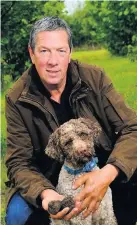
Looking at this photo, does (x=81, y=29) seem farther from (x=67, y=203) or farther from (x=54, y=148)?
(x=67, y=203)

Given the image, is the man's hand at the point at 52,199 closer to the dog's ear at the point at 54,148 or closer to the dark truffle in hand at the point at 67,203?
the dark truffle in hand at the point at 67,203

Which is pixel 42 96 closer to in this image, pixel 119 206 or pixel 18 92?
pixel 18 92

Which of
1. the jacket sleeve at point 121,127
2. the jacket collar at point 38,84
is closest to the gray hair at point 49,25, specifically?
the jacket collar at point 38,84

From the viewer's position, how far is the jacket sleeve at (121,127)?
4.66 meters

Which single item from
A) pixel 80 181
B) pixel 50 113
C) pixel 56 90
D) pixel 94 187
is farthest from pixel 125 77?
pixel 94 187

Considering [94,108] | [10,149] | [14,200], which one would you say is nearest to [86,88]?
[94,108]

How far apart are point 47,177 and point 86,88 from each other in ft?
3.01

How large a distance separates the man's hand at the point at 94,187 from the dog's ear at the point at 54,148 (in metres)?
0.51

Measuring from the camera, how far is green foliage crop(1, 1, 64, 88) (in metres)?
16.7

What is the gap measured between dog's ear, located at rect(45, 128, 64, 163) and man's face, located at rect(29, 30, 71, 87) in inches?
18.8

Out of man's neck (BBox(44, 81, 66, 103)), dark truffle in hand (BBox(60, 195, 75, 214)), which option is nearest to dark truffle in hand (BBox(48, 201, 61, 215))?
dark truffle in hand (BBox(60, 195, 75, 214))

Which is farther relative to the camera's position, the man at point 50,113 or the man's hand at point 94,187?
the man at point 50,113

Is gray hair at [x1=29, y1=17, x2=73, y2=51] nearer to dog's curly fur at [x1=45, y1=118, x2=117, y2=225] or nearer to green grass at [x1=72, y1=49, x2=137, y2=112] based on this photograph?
dog's curly fur at [x1=45, y1=118, x2=117, y2=225]

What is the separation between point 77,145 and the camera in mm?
4812
